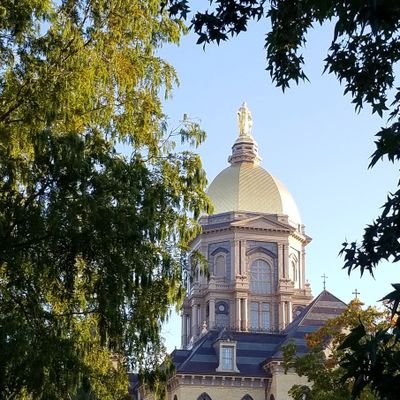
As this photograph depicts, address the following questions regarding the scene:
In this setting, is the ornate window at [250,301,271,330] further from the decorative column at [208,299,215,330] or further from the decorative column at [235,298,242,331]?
the decorative column at [208,299,215,330]

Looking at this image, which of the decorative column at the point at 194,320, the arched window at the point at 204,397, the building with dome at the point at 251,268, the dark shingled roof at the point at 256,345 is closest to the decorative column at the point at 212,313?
the building with dome at the point at 251,268

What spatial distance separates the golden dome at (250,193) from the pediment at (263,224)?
94.3 inches

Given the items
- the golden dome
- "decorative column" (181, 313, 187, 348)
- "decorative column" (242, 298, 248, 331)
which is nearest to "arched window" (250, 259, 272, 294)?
"decorative column" (242, 298, 248, 331)

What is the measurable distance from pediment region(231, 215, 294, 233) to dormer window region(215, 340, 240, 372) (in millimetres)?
17912

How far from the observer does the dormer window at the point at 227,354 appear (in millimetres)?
64162

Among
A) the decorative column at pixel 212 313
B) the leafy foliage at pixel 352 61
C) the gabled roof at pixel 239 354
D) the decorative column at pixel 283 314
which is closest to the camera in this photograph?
the leafy foliage at pixel 352 61

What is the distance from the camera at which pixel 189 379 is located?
62594mm

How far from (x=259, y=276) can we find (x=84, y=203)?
64.6m

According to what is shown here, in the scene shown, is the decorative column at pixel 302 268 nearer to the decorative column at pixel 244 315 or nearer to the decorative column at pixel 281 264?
the decorative column at pixel 281 264

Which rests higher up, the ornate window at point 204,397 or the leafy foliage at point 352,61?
the ornate window at point 204,397

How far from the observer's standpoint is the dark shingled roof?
209 feet

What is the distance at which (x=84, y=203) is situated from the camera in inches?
696

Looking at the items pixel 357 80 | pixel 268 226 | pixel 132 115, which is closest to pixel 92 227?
pixel 132 115

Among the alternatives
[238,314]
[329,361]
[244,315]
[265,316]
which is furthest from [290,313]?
[329,361]
